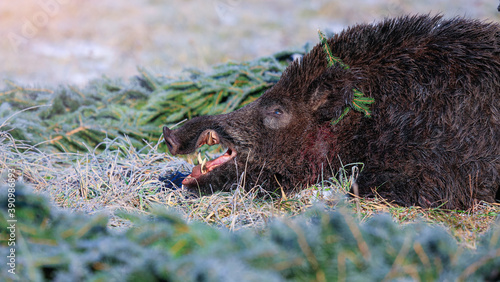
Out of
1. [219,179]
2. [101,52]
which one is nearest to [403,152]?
[219,179]

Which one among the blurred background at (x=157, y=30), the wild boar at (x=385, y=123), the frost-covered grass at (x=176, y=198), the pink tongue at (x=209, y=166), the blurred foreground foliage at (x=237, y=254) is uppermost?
the blurred background at (x=157, y=30)

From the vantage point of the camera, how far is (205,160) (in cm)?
368

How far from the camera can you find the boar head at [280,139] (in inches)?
142

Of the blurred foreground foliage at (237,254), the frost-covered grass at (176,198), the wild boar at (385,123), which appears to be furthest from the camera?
the wild boar at (385,123)

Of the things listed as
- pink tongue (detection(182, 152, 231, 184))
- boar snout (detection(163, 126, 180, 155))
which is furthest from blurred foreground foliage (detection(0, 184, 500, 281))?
pink tongue (detection(182, 152, 231, 184))

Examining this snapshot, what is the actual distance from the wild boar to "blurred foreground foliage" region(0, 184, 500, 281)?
1.57 m

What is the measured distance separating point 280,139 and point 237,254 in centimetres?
213

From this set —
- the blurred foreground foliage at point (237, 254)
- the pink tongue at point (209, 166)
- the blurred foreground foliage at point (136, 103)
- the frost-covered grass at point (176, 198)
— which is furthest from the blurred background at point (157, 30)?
the blurred foreground foliage at point (237, 254)

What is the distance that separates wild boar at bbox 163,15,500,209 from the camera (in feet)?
10.9

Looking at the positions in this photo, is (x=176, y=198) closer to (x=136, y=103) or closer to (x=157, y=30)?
(x=136, y=103)

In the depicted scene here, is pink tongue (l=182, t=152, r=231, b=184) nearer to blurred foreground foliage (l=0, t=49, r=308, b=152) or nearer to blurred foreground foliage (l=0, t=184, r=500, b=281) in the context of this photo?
blurred foreground foliage (l=0, t=49, r=308, b=152)

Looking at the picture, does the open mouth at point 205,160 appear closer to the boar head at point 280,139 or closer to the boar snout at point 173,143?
the boar head at point 280,139

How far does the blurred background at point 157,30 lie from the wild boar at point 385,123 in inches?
259

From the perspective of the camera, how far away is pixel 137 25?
13.3 m
